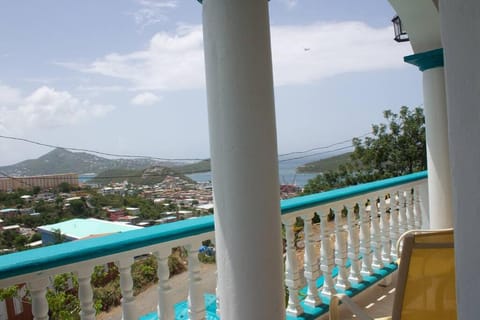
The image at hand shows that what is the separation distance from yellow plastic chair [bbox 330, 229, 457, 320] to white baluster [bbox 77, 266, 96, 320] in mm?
1201

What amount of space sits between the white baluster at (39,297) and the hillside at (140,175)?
3.34 metres

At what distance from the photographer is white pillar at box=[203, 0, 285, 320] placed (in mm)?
1530

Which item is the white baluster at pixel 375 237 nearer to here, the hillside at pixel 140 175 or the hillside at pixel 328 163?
the hillside at pixel 140 175

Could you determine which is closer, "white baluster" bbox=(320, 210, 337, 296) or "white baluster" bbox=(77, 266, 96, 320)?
"white baluster" bbox=(77, 266, 96, 320)

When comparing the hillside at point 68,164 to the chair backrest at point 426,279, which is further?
the hillside at point 68,164

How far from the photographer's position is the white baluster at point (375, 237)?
10.6 feet

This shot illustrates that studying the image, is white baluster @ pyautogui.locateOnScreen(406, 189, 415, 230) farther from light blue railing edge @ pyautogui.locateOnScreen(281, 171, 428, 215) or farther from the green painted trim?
the green painted trim

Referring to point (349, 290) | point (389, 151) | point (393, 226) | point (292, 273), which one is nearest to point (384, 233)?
point (393, 226)

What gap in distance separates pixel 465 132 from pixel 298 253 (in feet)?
8.27

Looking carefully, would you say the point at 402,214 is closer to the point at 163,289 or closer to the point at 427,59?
the point at 427,59

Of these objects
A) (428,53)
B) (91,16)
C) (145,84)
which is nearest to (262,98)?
(428,53)

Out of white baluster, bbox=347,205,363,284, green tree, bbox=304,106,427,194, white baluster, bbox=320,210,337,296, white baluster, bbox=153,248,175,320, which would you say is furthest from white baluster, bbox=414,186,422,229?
green tree, bbox=304,106,427,194

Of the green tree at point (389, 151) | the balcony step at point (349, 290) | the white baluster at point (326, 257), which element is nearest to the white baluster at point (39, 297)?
the balcony step at point (349, 290)

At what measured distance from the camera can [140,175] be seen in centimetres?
573
